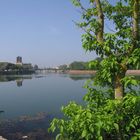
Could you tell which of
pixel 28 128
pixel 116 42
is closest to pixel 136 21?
pixel 116 42

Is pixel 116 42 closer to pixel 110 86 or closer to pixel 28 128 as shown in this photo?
pixel 110 86

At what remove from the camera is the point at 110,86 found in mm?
6422

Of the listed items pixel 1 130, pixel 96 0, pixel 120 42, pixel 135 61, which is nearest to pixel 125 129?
pixel 135 61

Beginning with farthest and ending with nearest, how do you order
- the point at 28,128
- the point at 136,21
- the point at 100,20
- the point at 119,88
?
the point at 28,128, the point at 100,20, the point at 136,21, the point at 119,88

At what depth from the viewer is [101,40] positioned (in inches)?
242

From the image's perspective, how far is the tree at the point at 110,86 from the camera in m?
5.02

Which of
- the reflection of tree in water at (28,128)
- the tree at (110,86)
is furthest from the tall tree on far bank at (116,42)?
the reflection of tree in water at (28,128)

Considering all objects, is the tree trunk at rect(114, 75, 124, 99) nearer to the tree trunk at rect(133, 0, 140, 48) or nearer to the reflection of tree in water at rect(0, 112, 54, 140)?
the tree trunk at rect(133, 0, 140, 48)

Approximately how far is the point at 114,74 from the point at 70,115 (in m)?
1.24

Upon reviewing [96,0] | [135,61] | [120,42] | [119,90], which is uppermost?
[96,0]

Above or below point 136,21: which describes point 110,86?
below

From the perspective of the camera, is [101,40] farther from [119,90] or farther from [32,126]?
[32,126]

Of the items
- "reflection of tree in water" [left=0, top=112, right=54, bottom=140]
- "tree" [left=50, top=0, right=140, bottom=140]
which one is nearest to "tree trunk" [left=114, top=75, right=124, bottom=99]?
"tree" [left=50, top=0, right=140, bottom=140]

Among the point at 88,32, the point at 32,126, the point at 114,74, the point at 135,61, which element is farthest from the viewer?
the point at 32,126
